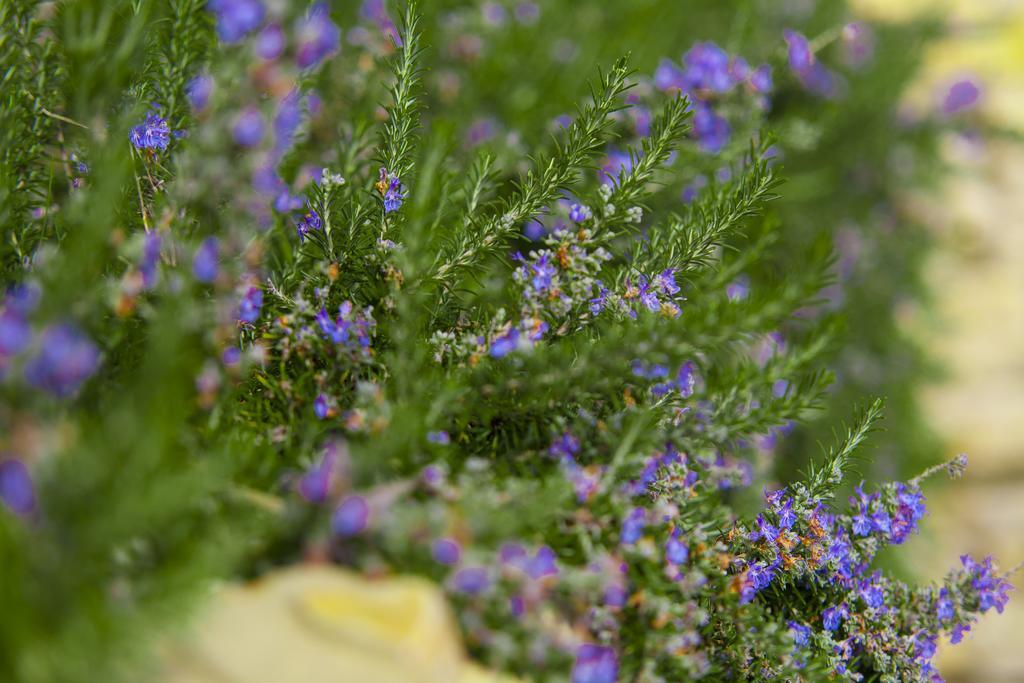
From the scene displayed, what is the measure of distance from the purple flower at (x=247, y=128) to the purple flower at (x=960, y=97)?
5736 mm

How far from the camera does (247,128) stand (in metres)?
1.28

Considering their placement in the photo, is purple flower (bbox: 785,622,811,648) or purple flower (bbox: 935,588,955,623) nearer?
purple flower (bbox: 785,622,811,648)

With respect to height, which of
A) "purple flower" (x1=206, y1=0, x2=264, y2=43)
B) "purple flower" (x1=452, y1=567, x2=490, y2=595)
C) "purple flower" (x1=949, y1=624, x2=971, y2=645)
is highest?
"purple flower" (x1=206, y1=0, x2=264, y2=43)

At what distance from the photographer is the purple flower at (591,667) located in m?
1.30

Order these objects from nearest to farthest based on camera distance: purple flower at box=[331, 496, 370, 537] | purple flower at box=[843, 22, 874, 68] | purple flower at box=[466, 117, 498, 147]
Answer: purple flower at box=[331, 496, 370, 537]
purple flower at box=[466, 117, 498, 147]
purple flower at box=[843, 22, 874, 68]

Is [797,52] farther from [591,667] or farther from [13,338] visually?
[13,338]

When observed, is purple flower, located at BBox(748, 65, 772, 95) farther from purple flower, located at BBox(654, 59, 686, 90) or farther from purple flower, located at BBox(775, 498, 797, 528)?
purple flower, located at BBox(775, 498, 797, 528)

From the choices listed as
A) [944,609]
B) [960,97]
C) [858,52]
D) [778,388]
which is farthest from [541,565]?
[960,97]

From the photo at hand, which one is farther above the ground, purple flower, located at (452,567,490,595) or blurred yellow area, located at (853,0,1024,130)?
blurred yellow area, located at (853,0,1024,130)

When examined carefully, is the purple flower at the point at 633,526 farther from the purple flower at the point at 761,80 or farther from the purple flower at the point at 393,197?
the purple flower at the point at 761,80

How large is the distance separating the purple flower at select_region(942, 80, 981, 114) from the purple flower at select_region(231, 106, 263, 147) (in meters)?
5.74

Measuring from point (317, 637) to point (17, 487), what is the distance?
1.49 feet

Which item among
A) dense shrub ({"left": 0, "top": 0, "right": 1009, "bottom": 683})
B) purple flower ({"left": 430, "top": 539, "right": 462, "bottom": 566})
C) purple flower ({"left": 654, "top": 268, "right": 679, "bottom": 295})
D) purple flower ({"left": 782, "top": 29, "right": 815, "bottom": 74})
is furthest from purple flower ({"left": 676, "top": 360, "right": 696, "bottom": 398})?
purple flower ({"left": 782, "top": 29, "right": 815, "bottom": 74})

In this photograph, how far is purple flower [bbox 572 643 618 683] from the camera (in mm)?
1303
